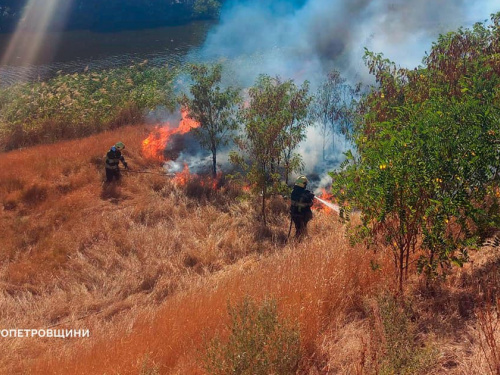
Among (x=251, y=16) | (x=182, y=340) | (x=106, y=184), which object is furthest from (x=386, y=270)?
(x=251, y=16)

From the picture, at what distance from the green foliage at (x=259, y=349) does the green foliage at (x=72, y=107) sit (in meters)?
11.1

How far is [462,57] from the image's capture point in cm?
677

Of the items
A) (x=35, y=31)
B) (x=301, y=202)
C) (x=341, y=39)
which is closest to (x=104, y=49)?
(x=35, y=31)

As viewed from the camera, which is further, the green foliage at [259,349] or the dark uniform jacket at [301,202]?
the dark uniform jacket at [301,202]

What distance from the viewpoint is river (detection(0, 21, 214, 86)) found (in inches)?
1135

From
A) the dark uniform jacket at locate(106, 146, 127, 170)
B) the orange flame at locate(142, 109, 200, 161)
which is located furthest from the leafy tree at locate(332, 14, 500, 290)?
the orange flame at locate(142, 109, 200, 161)

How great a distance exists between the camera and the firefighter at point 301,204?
7.68m

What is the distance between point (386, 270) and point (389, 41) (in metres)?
20.2

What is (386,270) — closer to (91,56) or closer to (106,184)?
(106,184)

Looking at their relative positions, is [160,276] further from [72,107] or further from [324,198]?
[72,107]

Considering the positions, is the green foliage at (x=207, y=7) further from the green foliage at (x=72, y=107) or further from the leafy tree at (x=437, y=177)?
the leafy tree at (x=437, y=177)

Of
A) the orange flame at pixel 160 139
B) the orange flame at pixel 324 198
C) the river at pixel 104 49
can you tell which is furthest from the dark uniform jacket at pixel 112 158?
the river at pixel 104 49

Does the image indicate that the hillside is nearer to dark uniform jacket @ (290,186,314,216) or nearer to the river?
the river

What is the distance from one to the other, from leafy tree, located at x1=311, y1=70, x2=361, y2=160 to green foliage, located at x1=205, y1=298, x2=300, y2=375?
35.0 feet
